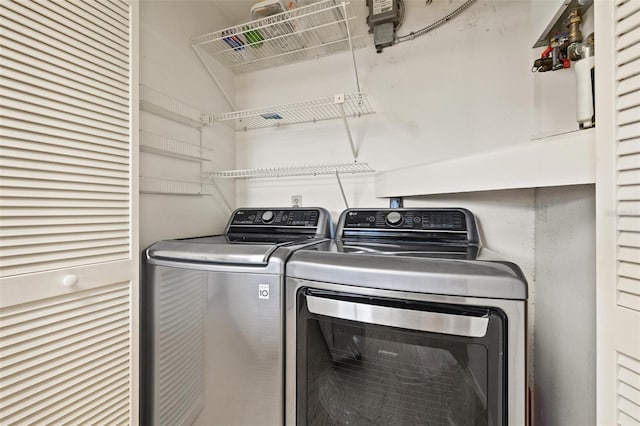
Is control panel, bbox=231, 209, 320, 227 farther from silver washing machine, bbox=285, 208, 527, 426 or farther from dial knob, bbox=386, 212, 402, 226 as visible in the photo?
silver washing machine, bbox=285, 208, 527, 426

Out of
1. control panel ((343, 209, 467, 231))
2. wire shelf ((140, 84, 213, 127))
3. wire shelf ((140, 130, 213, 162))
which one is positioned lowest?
control panel ((343, 209, 467, 231))

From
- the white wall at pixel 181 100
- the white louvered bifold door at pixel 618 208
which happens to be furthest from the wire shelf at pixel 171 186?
the white louvered bifold door at pixel 618 208

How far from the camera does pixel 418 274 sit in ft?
2.57

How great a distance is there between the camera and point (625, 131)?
1.99 ft

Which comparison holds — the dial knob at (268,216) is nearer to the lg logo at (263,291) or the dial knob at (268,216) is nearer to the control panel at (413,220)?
the control panel at (413,220)

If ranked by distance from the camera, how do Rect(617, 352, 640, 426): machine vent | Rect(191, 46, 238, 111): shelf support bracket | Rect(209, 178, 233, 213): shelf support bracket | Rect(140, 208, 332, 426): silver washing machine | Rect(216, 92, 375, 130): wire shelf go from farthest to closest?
Rect(209, 178, 233, 213): shelf support bracket → Rect(191, 46, 238, 111): shelf support bracket → Rect(216, 92, 375, 130): wire shelf → Rect(140, 208, 332, 426): silver washing machine → Rect(617, 352, 640, 426): machine vent

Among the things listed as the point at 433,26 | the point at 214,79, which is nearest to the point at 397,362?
the point at 433,26

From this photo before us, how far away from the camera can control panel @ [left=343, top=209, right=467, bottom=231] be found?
1341 millimetres

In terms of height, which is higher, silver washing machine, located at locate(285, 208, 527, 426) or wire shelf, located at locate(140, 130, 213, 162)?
wire shelf, located at locate(140, 130, 213, 162)

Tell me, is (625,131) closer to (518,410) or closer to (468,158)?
(468,158)

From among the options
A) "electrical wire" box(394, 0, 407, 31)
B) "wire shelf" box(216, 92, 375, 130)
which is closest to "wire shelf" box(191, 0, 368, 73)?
"electrical wire" box(394, 0, 407, 31)

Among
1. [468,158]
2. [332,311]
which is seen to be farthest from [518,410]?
[468,158]

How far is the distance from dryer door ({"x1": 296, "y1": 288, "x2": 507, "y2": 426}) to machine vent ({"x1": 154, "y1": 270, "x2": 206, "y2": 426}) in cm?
45

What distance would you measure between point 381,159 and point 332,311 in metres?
1.05
